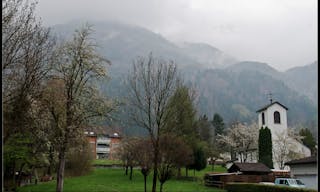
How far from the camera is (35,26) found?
13562 mm

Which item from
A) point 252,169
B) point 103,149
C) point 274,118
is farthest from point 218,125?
point 252,169

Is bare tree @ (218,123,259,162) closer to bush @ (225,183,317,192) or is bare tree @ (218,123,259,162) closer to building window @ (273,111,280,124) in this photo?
building window @ (273,111,280,124)

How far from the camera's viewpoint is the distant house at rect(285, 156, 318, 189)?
3172 centimetres

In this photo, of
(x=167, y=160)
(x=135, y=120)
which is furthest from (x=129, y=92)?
(x=167, y=160)

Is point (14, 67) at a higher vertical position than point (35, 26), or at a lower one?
lower

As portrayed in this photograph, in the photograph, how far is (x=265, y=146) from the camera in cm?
5828

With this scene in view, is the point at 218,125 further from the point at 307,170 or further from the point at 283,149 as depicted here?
the point at 307,170

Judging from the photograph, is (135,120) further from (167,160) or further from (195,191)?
(195,191)

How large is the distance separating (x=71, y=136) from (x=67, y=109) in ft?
4.88

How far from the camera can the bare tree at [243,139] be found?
69188 mm

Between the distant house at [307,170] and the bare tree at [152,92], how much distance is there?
47.6ft

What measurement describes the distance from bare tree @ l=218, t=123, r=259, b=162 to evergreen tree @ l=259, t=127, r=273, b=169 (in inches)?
369

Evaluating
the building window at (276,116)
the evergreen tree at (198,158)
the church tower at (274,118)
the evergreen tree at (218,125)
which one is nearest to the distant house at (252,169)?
the evergreen tree at (198,158)

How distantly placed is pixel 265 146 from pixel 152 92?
129 ft
